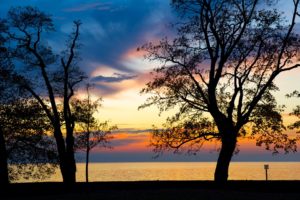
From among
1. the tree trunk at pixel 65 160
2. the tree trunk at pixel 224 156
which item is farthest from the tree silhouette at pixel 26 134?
the tree trunk at pixel 224 156

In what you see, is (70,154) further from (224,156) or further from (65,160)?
(224,156)

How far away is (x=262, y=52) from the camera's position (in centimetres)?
3984

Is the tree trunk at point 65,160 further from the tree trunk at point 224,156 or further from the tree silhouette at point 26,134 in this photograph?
the tree trunk at point 224,156

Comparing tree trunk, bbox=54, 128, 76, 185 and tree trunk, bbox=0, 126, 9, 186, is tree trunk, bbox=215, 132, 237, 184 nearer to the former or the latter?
tree trunk, bbox=54, 128, 76, 185
